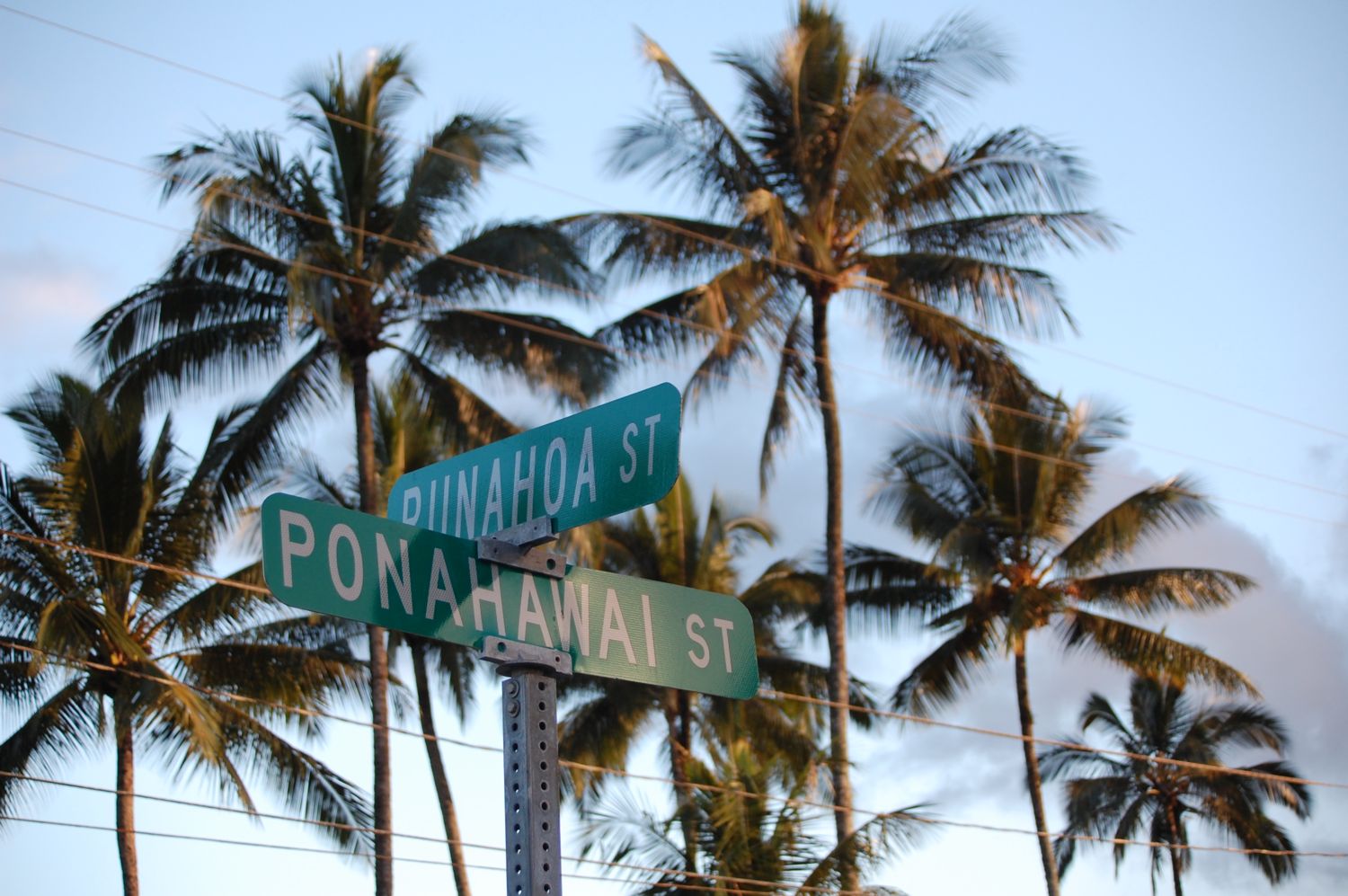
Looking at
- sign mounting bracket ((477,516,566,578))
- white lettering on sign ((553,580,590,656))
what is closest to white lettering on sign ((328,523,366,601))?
sign mounting bracket ((477,516,566,578))

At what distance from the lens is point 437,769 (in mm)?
21359

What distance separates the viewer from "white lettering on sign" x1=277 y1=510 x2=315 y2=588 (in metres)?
3.35

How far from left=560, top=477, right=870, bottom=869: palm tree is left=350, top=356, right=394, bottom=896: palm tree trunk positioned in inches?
218

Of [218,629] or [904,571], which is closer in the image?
[218,629]

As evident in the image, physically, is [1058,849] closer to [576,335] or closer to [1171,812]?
[1171,812]

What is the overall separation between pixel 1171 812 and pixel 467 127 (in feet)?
61.4

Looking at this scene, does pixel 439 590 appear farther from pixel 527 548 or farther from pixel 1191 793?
pixel 1191 793

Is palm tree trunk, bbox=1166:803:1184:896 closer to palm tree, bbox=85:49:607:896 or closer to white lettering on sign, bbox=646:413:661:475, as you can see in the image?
palm tree, bbox=85:49:607:896

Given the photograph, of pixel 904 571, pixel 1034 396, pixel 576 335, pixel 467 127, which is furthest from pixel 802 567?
pixel 467 127

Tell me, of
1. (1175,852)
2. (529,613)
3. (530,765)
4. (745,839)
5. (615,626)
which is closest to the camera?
(530,765)

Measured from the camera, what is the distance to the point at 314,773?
16516mm

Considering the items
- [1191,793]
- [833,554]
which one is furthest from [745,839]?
[1191,793]

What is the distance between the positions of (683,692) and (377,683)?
662 cm

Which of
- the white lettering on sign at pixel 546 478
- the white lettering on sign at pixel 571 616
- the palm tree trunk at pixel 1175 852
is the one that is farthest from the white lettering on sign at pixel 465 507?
the palm tree trunk at pixel 1175 852
